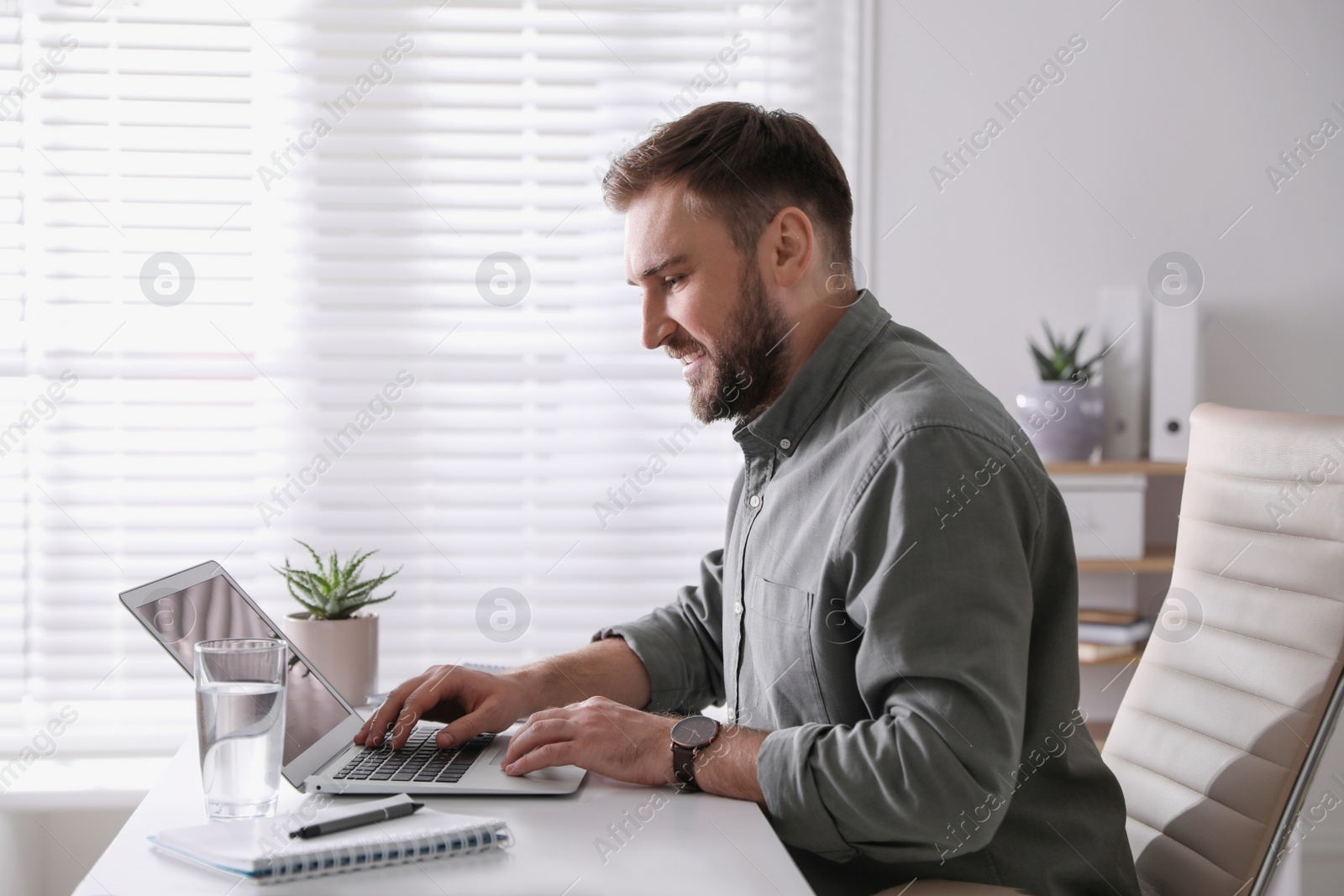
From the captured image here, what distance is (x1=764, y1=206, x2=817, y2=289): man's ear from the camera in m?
1.33

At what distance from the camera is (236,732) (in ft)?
3.14

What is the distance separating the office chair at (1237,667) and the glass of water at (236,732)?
61 centimetres

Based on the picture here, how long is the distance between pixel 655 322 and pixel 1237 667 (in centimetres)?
79

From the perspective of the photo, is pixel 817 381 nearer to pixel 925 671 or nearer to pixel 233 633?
pixel 925 671

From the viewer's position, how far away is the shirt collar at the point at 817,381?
1.29 metres

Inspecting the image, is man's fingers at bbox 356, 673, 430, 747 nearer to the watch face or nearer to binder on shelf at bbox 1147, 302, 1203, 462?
the watch face

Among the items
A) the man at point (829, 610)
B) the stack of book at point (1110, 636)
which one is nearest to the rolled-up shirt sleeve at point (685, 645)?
the man at point (829, 610)

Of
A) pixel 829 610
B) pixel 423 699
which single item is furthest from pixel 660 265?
pixel 423 699

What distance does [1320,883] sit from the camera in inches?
91.4

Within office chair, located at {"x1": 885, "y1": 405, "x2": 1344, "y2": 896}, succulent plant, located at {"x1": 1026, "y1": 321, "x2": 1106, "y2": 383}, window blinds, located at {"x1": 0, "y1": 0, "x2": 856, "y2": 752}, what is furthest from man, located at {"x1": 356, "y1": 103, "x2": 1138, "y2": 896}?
succulent plant, located at {"x1": 1026, "y1": 321, "x2": 1106, "y2": 383}

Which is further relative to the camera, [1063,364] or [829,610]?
[1063,364]

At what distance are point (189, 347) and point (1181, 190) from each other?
2.22 metres

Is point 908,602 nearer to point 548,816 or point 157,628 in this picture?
point 548,816

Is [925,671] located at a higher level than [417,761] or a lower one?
higher
